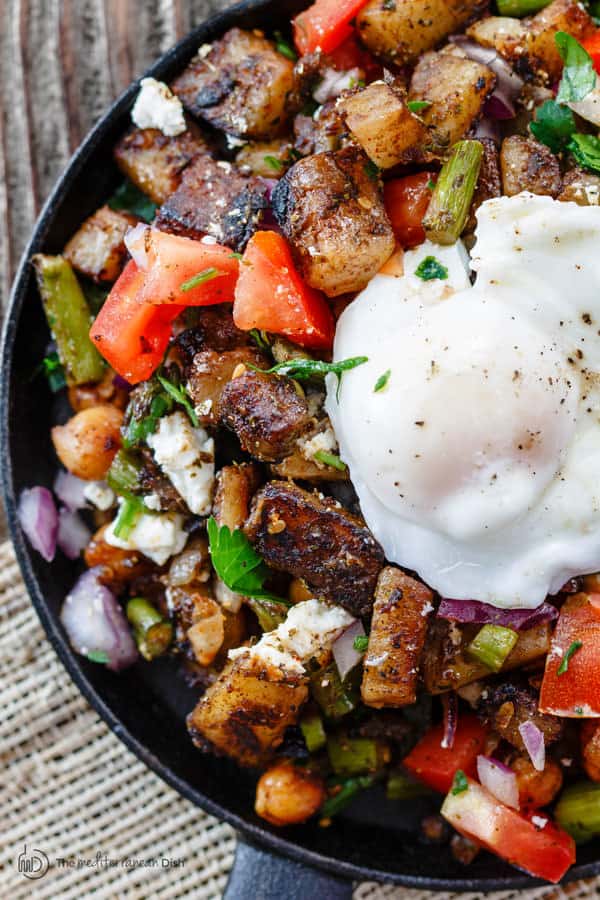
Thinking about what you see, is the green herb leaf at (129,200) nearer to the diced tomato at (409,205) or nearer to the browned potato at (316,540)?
the diced tomato at (409,205)

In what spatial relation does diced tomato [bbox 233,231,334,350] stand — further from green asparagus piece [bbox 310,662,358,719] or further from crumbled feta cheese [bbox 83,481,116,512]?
green asparagus piece [bbox 310,662,358,719]

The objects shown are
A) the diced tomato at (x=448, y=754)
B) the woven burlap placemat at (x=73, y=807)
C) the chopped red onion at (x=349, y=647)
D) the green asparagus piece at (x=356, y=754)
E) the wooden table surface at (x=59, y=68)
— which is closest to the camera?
the chopped red onion at (x=349, y=647)

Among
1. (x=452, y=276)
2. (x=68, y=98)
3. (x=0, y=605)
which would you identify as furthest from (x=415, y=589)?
(x=68, y=98)

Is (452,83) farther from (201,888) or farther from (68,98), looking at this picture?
(201,888)

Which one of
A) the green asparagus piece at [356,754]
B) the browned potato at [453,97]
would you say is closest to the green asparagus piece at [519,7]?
the browned potato at [453,97]

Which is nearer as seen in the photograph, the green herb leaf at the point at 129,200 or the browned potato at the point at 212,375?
the browned potato at the point at 212,375

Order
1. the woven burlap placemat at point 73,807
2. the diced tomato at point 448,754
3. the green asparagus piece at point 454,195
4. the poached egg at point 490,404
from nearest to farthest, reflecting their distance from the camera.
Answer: the poached egg at point 490,404
the green asparagus piece at point 454,195
the diced tomato at point 448,754
the woven burlap placemat at point 73,807

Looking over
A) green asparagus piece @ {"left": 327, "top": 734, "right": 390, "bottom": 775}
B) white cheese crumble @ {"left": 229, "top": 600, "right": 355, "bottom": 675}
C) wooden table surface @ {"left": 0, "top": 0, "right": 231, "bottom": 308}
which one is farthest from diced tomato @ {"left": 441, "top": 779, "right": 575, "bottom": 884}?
wooden table surface @ {"left": 0, "top": 0, "right": 231, "bottom": 308}
